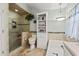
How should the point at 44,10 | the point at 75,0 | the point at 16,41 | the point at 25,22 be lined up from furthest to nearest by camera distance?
the point at 16,41, the point at 25,22, the point at 44,10, the point at 75,0

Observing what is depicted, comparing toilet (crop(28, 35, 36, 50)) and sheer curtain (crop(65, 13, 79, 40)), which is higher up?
sheer curtain (crop(65, 13, 79, 40))

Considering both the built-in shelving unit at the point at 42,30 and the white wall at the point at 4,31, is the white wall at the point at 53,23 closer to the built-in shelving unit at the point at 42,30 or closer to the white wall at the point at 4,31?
the built-in shelving unit at the point at 42,30

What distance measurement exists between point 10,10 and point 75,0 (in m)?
1.18

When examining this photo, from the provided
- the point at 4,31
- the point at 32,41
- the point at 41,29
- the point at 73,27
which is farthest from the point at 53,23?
the point at 4,31

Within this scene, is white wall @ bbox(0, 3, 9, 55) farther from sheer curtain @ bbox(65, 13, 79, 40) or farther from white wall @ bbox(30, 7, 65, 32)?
sheer curtain @ bbox(65, 13, 79, 40)

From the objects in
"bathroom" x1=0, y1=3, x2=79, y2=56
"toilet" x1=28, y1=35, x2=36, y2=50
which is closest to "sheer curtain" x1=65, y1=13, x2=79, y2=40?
"bathroom" x1=0, y1=3, x2=79, y2=56

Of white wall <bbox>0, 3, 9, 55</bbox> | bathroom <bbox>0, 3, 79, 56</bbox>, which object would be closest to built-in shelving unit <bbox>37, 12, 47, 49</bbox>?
bathroom <bbox>0, 3, 79, 56</bbox>

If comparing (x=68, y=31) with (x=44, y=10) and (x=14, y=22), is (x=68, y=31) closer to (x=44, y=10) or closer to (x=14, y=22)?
(x=44, y=10)

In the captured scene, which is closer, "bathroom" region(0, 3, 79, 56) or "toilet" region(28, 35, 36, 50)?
"bathroom" region(0, 3, 79, 56)

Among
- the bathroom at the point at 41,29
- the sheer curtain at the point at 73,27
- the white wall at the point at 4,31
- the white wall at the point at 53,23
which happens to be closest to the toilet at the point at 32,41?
the bathroom at the point at 41,29

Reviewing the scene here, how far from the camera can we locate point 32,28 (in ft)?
6.56

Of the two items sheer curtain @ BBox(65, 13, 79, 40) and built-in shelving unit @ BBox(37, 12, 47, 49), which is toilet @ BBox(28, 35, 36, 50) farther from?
sheer curtain @ BBox(65, 13, 79, 40)

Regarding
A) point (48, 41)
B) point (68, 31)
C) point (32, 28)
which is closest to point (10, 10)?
point (32, 28)

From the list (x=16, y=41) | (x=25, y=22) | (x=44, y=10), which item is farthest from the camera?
(x=16, y=41)
